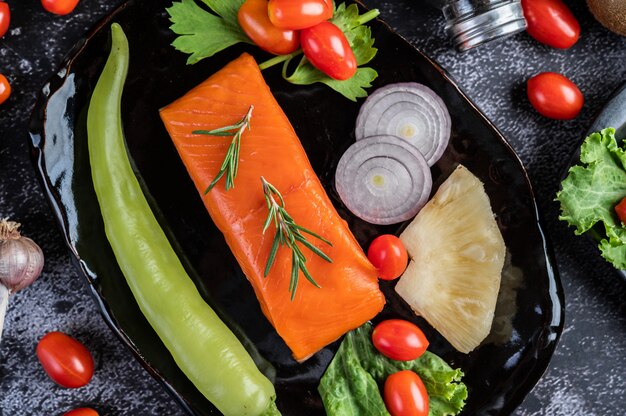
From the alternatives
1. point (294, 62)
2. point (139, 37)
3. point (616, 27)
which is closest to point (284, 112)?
point (294, 62)

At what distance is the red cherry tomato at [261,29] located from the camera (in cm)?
273

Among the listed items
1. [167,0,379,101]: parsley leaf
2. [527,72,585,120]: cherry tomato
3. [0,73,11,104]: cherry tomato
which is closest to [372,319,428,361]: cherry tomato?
[167,0,379,101]: parsley leaf

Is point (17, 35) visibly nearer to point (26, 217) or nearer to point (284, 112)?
point (26, 217)

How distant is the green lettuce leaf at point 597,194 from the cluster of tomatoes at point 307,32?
0.98 meters

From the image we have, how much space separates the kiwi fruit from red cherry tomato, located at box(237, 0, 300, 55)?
1.27 m

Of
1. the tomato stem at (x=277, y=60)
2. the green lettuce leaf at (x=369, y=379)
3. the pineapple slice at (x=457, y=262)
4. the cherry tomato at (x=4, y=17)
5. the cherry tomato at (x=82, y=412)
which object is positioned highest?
the cherry tomato at (x=4, y=17)

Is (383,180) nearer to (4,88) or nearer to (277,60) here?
(277,60)

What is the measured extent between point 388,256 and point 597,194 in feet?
2.84

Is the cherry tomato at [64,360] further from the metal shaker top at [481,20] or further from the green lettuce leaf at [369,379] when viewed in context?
the metal shaker top at [481,20]

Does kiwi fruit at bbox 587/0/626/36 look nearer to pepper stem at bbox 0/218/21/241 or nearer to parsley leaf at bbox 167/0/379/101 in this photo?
parsley leaf at bbox 167/0/379/101

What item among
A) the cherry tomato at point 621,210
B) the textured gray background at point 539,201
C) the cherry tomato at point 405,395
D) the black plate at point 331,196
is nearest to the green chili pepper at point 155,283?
the black plate at point 331,196

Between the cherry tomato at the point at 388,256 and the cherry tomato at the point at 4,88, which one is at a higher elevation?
the cherry tomato at the point at 4,88

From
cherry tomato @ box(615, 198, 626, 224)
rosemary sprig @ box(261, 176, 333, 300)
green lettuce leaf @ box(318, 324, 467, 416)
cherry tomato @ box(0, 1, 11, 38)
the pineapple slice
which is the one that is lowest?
green lettuce leaf @ box(318, 324, 467, 416)

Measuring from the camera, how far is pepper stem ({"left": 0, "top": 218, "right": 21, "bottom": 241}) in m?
2.83
